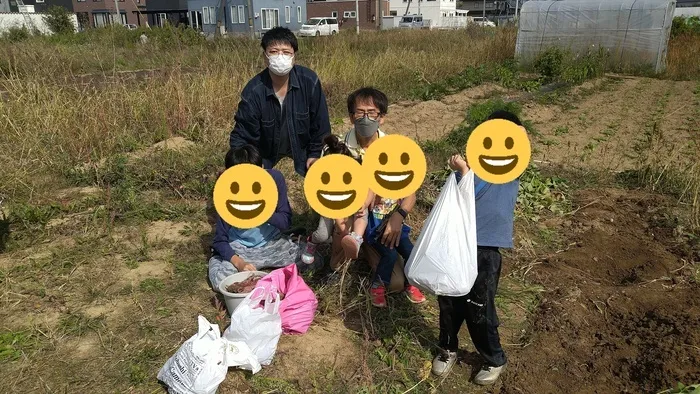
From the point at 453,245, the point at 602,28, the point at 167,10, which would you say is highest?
the point at 167,10

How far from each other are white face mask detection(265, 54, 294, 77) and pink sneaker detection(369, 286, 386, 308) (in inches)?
58.1

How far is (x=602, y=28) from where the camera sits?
1217 cm

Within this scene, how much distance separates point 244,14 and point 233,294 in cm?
3394

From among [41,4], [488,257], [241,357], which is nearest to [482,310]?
[488,257]

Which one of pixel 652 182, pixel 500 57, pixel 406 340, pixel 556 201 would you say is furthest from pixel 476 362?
pixel 500 57

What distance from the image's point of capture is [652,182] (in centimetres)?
424

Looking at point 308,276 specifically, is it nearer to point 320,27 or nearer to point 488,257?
point 488,257

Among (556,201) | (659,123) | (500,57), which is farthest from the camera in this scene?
(500,57)

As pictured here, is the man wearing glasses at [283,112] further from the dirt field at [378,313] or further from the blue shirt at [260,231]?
the dirt field at [378,313]

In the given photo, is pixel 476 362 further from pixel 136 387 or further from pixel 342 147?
pixel 136 387

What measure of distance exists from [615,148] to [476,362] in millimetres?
4563

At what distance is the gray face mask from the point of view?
8.22 feet

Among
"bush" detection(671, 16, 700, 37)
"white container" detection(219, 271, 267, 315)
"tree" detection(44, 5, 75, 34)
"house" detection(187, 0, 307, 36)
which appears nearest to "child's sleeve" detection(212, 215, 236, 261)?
"white container" detection(219, 271, 267, 315)

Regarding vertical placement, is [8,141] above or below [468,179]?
below
